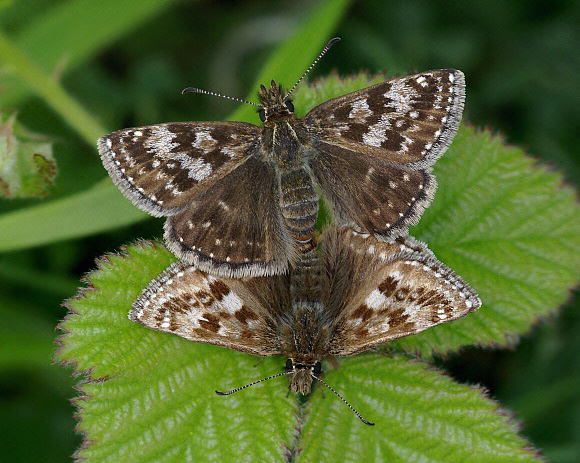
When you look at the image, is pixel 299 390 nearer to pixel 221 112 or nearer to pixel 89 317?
pixel 89 317

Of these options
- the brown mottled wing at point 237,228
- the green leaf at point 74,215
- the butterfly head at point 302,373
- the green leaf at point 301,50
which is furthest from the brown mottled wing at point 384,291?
the green leaf at point 301,50

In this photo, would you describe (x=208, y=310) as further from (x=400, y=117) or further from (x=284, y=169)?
(x=400, y=117)

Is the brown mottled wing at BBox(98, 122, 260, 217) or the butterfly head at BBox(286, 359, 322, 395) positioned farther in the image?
the brown mottled wing at BBox(98, 122, 260, 217)

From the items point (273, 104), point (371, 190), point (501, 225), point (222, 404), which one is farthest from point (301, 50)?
point (222, 404)

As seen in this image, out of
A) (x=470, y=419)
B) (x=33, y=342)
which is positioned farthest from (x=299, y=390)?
(x=33, y=342)

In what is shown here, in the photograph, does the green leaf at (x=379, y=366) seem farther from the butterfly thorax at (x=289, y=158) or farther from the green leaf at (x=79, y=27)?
the green leaf at (x=79, y=27)

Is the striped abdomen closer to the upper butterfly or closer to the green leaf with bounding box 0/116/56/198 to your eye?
the upper butterfly

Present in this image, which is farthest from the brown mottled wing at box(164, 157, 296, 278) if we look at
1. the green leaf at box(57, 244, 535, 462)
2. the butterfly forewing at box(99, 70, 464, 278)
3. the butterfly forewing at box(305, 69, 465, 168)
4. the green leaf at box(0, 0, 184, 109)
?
the green leaf at box(0, 0, 184, 109)
